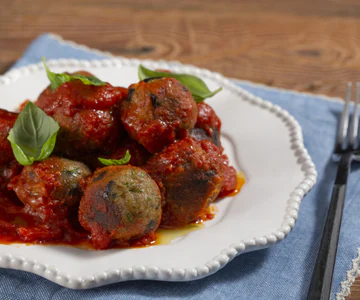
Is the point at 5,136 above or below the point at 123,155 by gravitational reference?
above

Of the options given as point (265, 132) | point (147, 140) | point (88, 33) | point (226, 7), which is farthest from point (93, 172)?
point (226, 7)

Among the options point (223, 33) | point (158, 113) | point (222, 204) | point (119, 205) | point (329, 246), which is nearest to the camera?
point (119, 205)

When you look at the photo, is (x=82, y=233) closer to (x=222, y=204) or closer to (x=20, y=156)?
(x=20, y=156)

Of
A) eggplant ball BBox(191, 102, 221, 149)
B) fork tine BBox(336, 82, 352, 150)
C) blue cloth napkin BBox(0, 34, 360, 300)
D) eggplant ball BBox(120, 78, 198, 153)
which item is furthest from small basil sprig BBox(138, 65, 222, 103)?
fork tine BBox(336, 82, 352, 150)

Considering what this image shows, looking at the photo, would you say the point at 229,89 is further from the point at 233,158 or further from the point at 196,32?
the point at 196,32

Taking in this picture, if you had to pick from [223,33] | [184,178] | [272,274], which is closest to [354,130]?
[272,274]

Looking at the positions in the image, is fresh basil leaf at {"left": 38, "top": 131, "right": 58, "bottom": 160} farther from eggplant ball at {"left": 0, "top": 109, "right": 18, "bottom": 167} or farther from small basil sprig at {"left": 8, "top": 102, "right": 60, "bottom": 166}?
Result: eggplant ball at {"left": 0, "top": 109, "right": 18, "bottom": 167}
